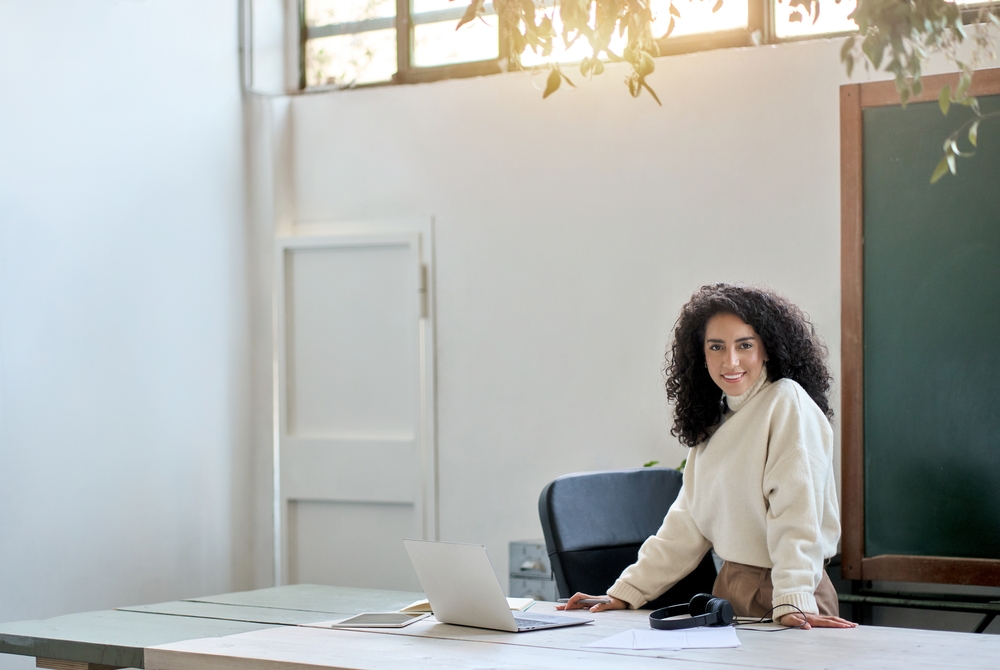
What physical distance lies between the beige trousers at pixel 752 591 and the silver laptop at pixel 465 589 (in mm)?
355

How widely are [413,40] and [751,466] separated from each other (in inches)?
115

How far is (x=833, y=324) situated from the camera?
154 inches

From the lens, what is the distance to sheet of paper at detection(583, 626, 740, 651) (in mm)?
2133

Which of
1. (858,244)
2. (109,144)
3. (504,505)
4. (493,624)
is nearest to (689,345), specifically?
(493,624)

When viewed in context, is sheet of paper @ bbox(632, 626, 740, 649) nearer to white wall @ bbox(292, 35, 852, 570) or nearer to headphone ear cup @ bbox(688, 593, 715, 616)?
headphone ear cup @ bbox(688, 593, 715, 616)

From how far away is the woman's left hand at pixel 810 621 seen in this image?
7.58 feet

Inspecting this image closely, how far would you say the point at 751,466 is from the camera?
2.54 m

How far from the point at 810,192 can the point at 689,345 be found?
1.46 metres

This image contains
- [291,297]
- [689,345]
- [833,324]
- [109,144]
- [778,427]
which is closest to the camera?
[778,427]

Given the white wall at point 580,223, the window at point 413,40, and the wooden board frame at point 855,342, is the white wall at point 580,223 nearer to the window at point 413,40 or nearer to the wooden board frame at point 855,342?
the window at point 413,40

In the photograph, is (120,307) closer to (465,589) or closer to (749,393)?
(465,589)

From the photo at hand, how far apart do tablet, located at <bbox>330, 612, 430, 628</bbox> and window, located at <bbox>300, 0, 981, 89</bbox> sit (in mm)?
2518

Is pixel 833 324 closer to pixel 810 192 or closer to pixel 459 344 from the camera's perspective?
pixel 810 192

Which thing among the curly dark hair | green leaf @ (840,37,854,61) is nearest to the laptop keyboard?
the curly dark hair
